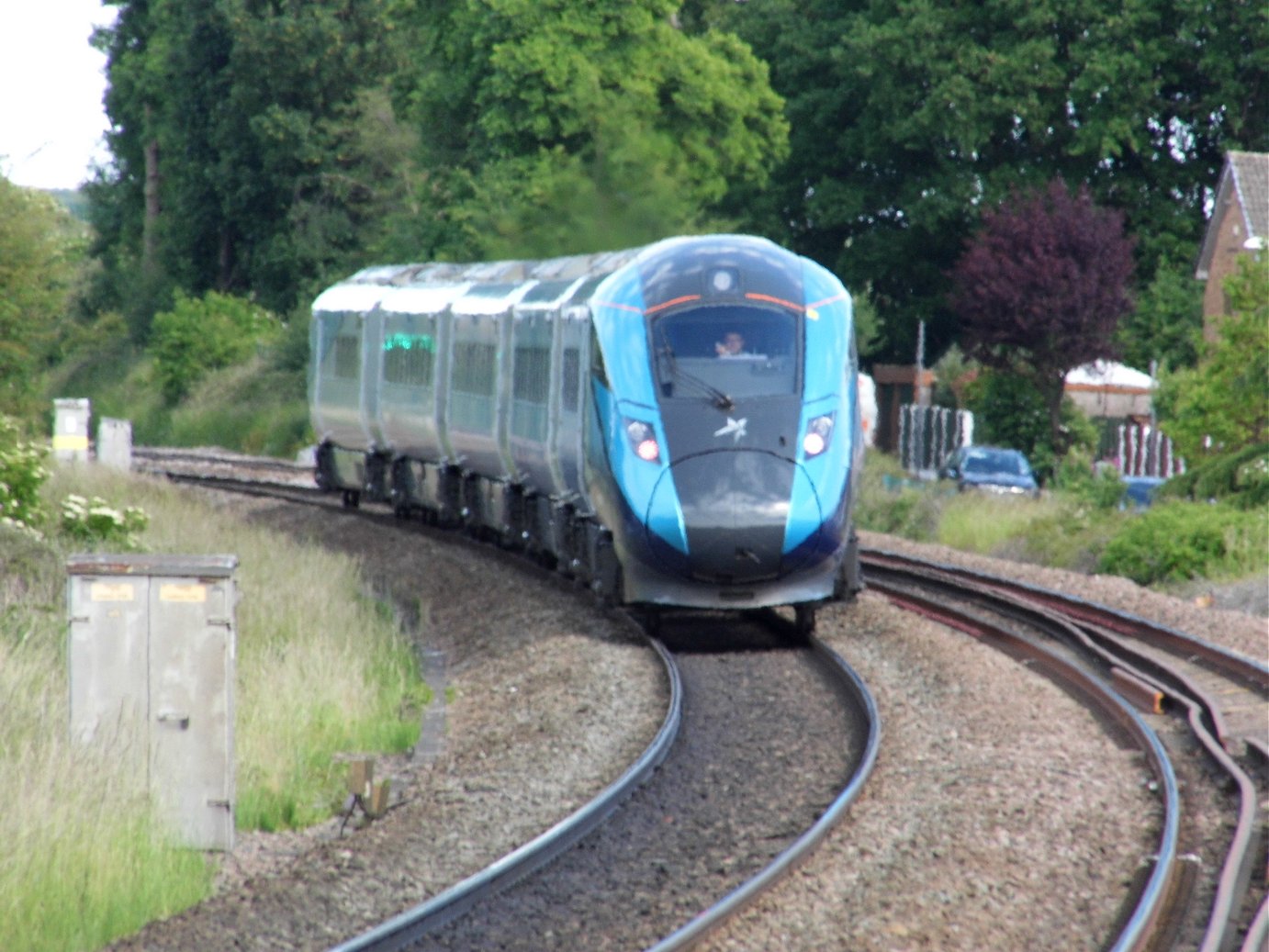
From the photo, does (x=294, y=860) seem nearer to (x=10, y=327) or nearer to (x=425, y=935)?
(x=425, y=935)

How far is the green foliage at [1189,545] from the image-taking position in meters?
22.6

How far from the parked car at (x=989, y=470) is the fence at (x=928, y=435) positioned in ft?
29.5

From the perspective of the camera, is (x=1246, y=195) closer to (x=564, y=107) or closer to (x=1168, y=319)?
(x=1168, y=319)

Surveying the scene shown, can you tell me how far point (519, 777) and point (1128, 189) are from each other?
46234 mm

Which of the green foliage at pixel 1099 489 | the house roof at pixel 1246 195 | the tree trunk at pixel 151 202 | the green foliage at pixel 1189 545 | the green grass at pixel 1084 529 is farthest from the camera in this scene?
the tree trunk at pixel 151 202

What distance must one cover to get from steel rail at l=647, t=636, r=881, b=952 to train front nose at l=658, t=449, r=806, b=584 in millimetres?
2338

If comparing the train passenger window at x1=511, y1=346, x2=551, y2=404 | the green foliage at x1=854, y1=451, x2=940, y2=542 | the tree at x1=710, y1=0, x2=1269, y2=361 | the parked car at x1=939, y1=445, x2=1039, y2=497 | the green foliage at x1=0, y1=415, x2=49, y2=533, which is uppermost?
the tree at x1=710, y1=0, x2=1269, y2=361

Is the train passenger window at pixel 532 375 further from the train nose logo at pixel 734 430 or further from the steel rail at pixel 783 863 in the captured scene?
the steel rail at pixel 783 863

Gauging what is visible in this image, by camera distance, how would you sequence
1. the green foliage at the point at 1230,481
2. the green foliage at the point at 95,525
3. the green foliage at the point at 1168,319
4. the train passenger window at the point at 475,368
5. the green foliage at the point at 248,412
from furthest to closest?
the green foliage at the point at 1168,319
the green foliage at the point at 248,412
the green foliage at the point at 1230,481
the train passenger window at the point at 475,368
the green foliage at the point at 95,525

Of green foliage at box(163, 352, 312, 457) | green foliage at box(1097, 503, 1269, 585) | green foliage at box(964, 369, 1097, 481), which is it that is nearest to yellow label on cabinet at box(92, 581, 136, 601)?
green foliage at box(1097, 503, 1269, 585)

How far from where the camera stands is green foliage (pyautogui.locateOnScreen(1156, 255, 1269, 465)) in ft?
90.0

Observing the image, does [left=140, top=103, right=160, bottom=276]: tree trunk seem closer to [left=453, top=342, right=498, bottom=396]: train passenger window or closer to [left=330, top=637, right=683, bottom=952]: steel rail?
[left=453, top=342, right=498, bottom=396]: train passenger window

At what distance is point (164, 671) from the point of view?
9.39 m

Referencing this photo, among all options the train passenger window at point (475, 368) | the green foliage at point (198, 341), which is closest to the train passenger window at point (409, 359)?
the train passenger window at point (475, 368)
